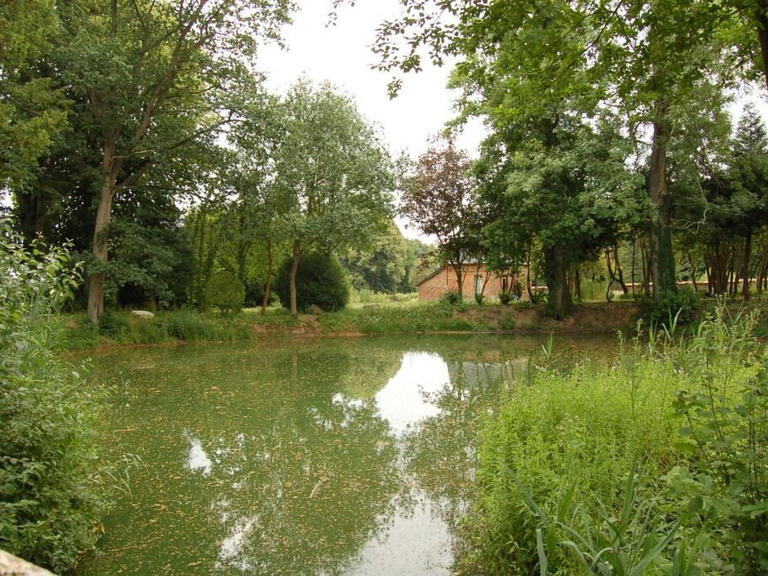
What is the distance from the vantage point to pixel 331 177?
695 inches

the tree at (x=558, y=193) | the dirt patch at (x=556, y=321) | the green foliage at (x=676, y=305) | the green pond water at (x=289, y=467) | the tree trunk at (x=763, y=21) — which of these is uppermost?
the tree at (x=558, y=193)

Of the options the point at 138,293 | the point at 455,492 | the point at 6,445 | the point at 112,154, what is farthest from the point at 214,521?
the point at 138,293

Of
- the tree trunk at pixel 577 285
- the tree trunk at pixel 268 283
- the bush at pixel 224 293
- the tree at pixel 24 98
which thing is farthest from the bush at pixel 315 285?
the tree trunk at pixel 577 285

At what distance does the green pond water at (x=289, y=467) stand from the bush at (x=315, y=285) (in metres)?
8.61

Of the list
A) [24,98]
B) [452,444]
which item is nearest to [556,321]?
[452,444]

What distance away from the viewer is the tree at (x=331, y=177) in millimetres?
16656

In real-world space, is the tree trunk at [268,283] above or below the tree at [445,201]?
below

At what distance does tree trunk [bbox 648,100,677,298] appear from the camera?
1538 cm

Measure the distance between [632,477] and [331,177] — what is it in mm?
16599

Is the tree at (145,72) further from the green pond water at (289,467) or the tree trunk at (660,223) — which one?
the tree trunk at (660,223)

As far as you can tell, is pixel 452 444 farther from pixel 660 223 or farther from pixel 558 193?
pixel 660 223

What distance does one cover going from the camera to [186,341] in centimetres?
1431

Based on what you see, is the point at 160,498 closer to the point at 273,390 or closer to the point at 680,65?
the point at 273,390

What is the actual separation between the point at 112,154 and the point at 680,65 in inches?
530
